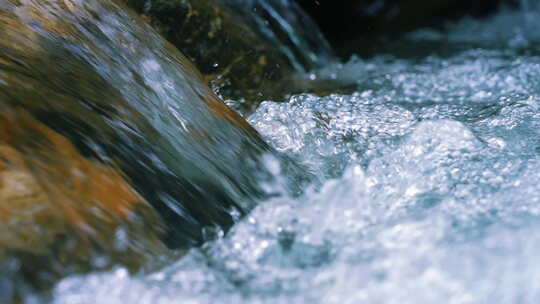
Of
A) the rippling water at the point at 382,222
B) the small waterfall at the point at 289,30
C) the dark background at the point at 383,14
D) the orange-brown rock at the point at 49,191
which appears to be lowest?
the orange-brown rock at the point at 49,191

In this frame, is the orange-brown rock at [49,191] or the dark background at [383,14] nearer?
the orange-brown rock at [49,191]

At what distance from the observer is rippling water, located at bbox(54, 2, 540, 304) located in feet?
5.08

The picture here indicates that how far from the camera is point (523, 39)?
5488mm

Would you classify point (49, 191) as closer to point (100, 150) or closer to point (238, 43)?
point (100, 150)

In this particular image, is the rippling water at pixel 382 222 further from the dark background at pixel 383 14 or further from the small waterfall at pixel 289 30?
the dark background at pixel 383 14

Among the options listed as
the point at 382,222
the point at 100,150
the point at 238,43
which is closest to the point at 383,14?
the point at 238,43

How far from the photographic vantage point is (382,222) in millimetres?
1898

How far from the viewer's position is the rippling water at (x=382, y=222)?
1.55 m

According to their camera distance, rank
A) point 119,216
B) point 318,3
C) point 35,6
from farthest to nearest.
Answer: point 318,3 → point 35,6 → point 119,216

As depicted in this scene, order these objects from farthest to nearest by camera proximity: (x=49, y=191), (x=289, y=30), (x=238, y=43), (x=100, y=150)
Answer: (x=289, y=30)
(x=238, y=43)
(x=100, y=150)
(x=49, y=191)

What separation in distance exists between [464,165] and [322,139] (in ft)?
2.03

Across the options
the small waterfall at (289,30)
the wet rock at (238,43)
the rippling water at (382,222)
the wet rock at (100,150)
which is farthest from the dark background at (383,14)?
the wet rock at (100,150)

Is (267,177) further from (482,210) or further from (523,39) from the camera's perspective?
(523,39)

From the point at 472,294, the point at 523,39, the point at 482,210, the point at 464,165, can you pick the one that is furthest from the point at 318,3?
the point at 472,294
